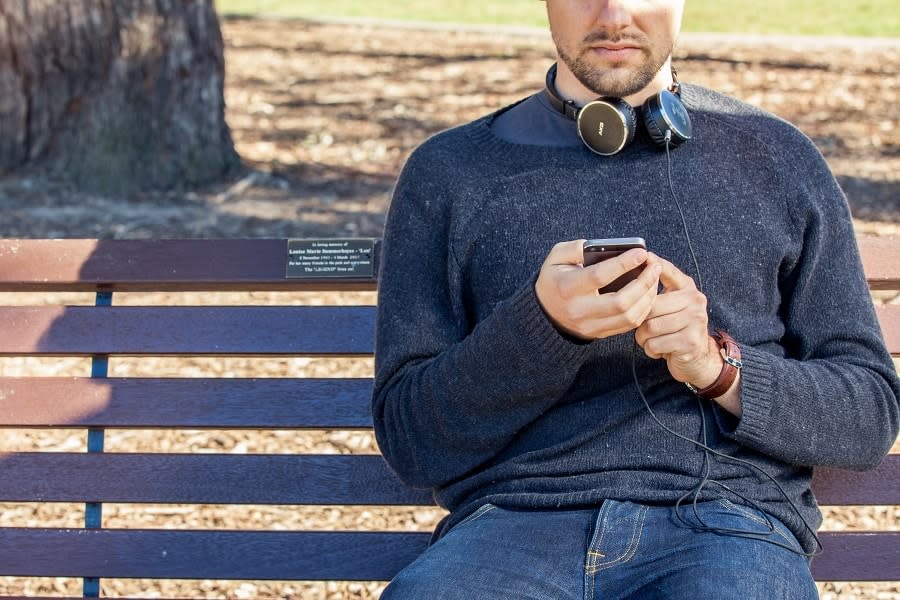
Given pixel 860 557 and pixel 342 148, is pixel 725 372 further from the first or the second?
pixel 342 148

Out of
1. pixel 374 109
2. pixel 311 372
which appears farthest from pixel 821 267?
pixel 374 109

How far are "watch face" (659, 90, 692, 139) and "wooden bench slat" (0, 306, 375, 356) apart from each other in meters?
1.04

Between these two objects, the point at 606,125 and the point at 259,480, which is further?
the point at 259,480

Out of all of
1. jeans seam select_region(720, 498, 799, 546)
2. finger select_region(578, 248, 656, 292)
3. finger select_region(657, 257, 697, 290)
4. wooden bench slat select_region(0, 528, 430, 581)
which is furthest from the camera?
wooden bench slat select_region(0, 528, 430, 581)

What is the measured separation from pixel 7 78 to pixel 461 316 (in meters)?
4.28

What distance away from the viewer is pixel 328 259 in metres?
3.45

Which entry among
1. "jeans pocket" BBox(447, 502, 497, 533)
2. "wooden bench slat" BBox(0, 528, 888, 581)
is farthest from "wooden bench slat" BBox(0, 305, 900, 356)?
"jeans pocket" BBox(447, 502, 497, 533)

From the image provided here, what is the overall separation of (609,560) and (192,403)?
4.54ft

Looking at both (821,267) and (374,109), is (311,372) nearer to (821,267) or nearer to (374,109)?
(821,267)

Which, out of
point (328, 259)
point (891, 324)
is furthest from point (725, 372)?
point (328, 259)

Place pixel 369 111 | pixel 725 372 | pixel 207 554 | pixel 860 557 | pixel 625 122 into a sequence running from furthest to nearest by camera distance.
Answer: pixel 369 111
pixel 207 554
pixel 860 557
pixel 625 122
pixel 725 372

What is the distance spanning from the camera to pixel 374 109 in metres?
9.52

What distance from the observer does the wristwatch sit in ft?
8.60

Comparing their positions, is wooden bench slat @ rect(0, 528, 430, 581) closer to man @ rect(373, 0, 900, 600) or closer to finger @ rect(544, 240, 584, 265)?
man @ rect(373, 0, 900, 600)
